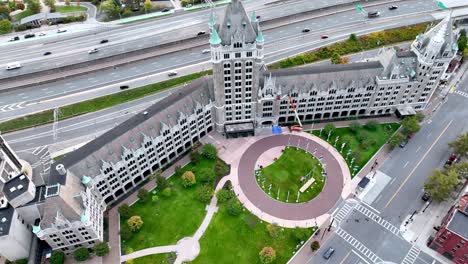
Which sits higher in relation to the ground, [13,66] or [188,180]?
[13,66]

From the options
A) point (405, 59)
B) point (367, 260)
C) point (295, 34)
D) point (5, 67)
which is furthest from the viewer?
point (295, 34)

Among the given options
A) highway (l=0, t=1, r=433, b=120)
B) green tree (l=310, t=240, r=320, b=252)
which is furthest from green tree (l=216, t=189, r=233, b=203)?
highway (l=0, t=1, r=433, b=120)

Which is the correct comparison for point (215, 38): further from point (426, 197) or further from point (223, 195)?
point (426, 197)

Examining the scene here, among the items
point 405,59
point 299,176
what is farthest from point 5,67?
point 405,59

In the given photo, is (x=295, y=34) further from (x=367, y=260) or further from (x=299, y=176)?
(x=367, y=260)

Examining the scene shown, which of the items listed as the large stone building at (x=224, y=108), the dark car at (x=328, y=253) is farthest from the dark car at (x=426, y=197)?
the large stone building at (x=224, y=108)

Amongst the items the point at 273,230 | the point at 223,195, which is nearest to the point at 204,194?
the point at 223,195

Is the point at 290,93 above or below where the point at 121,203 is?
above
